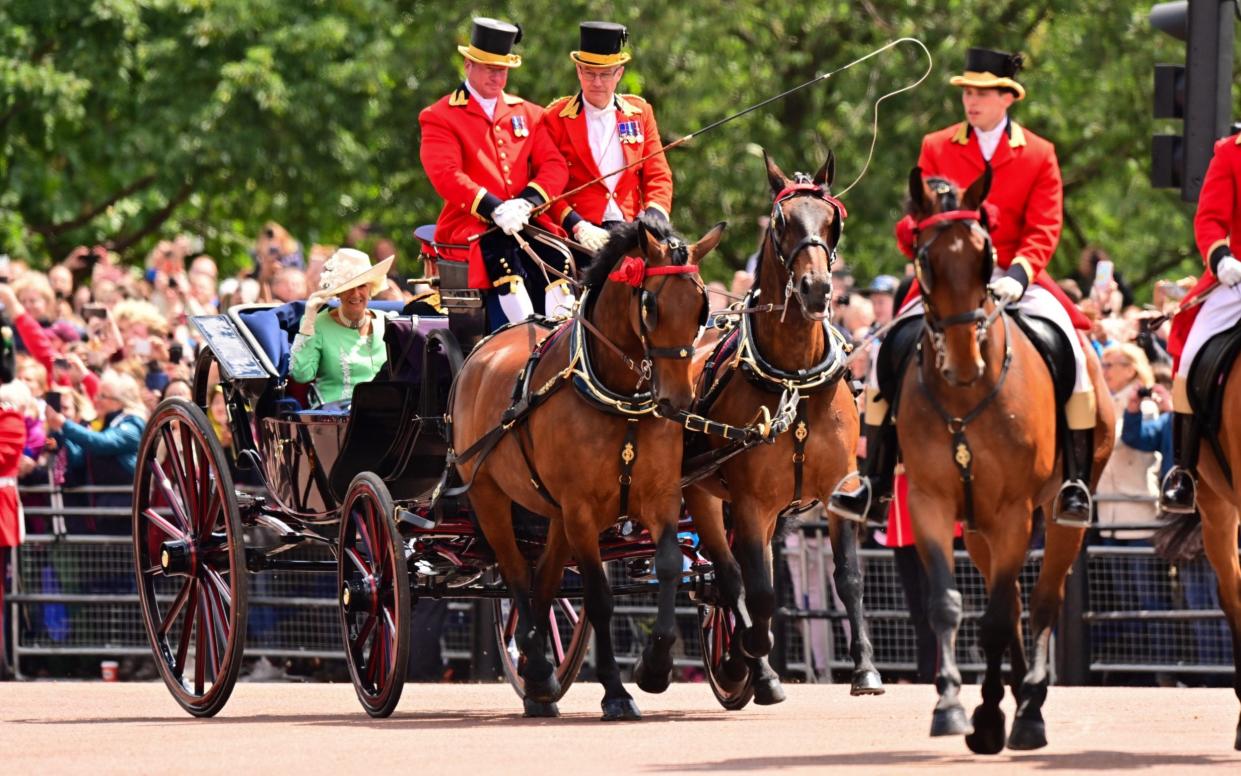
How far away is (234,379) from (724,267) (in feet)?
39.8

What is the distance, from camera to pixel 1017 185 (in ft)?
38.3

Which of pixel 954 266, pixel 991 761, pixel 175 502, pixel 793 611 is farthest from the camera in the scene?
pixel 793 611

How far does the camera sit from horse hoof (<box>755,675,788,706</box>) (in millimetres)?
13055

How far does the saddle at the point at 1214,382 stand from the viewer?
37.0 ft

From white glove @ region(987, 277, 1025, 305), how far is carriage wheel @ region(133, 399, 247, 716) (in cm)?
458

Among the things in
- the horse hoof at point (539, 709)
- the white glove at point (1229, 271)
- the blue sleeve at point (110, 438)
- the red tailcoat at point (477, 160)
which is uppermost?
the red tailcoat at point (477, 160)

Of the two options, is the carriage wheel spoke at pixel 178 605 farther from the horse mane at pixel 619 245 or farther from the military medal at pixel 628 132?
the military medal at pixel 628 132

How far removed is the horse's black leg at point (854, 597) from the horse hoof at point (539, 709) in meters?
1.46

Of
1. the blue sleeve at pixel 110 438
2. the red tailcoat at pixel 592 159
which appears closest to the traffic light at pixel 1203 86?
the red tailcoat at pixel 592 159

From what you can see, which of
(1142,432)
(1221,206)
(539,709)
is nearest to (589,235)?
(539,709)

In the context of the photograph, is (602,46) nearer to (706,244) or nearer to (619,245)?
(619,245)

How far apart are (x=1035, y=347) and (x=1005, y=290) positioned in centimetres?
37

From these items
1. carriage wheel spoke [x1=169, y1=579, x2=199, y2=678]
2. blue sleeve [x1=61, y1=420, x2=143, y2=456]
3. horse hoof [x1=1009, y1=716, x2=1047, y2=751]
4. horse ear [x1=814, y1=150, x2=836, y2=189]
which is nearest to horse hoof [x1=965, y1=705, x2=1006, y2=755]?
horse hoof [x1=1009, y1=716, x2=1047, y2=751]

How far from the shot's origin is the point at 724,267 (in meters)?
26.0
